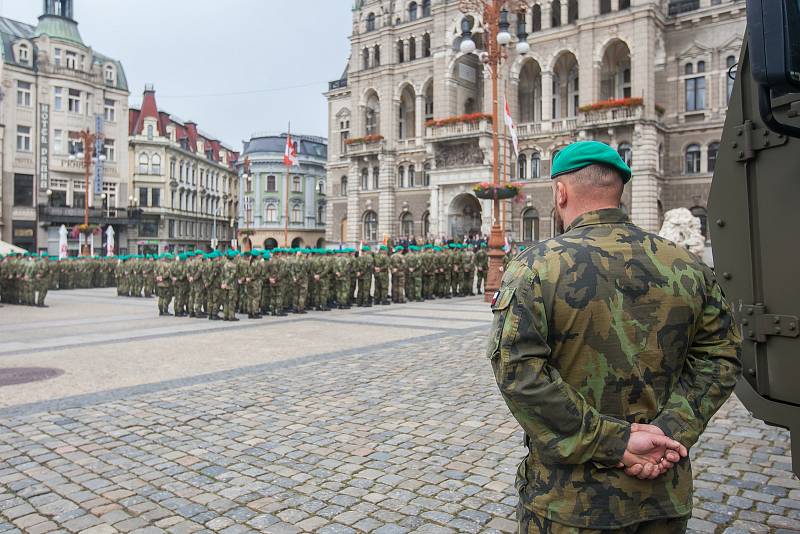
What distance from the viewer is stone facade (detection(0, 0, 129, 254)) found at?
44938mm

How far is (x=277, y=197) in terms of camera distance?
Answer: 68312mm

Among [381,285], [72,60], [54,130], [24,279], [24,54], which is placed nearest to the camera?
[381,285]

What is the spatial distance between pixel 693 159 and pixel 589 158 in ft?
126

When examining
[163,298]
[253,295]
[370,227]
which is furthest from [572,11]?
[163,298]

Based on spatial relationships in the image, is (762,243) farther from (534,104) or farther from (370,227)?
(370,227)

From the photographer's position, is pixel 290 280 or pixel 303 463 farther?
pixel 290 280

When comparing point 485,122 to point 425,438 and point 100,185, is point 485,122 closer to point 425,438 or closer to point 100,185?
point 100,185

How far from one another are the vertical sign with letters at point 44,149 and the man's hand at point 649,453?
52690 mm

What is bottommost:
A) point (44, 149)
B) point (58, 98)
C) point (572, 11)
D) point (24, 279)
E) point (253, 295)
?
point (253, 295)

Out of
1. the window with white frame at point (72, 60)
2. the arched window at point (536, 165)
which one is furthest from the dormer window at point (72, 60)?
the arched window at point (536, 165)

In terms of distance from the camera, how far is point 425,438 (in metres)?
5.52

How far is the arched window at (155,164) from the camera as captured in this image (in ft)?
187

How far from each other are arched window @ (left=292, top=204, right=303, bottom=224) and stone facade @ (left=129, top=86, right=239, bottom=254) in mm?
6660

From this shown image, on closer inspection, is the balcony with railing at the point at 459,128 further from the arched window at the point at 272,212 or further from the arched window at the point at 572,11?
the arched window at the point at 272,212
